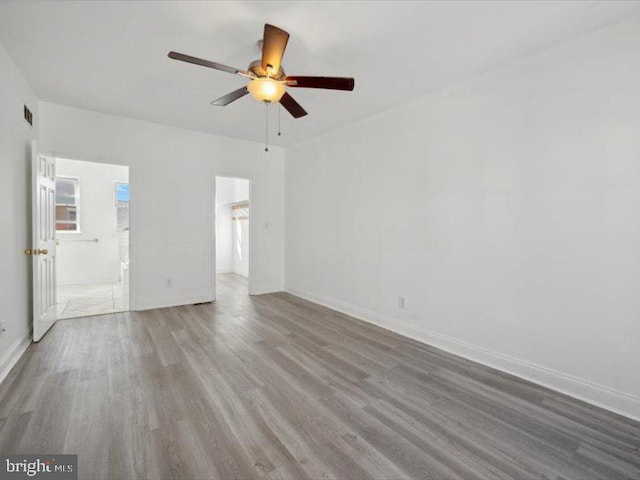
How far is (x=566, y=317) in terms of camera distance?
7.46 ft

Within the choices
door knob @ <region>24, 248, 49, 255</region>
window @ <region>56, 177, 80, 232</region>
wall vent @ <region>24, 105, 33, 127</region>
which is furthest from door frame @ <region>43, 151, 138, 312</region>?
window @ <region>56, 177, 80, 232</region>

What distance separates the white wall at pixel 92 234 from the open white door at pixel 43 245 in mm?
2776

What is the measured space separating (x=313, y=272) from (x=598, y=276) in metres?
3.46

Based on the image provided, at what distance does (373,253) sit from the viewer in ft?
12.6

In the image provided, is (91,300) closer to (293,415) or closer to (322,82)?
(293,415)

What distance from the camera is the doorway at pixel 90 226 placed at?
5965 mm

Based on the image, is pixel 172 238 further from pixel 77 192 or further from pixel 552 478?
pixel 552 478

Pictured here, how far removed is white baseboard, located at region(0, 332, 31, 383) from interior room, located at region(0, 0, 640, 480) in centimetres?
3

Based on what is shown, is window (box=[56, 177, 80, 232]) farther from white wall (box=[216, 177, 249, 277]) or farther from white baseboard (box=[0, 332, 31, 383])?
white baseboard (box=[0, 332, 31, 383])

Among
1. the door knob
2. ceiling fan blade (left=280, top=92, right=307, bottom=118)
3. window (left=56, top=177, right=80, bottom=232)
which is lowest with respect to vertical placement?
the door knob

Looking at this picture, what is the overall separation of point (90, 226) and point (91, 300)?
2170 millimetres

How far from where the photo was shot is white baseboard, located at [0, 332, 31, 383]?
2.36 meters
